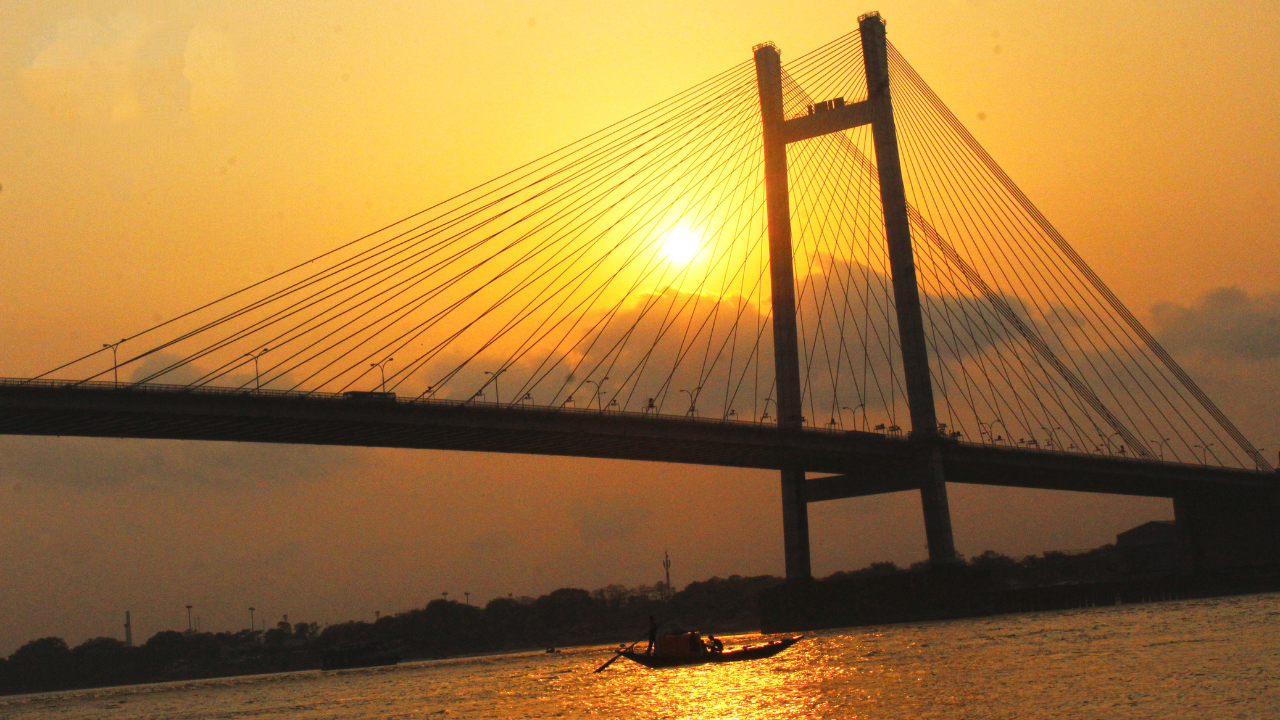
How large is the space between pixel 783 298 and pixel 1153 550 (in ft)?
259

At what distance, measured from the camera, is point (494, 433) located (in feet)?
205

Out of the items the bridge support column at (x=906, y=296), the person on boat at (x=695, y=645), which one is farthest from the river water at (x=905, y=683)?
the bridge support column at (x=906, y=296)

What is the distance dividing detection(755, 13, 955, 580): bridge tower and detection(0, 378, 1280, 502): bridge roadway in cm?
141

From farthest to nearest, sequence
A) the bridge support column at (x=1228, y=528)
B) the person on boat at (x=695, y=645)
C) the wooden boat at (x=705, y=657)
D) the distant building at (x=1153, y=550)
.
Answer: the distant building at (x=1153, y=550)
the bridge support column at (x=1228, y=528)
the person on boat at (x=695, y=645)
the wooden boat at (x=705, y=657)

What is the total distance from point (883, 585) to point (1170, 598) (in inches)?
1204

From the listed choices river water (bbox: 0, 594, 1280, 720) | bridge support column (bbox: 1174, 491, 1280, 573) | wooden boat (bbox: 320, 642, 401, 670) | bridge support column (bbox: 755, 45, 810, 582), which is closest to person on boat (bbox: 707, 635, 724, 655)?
river water (bbox: 0, 594, 1280, 720)

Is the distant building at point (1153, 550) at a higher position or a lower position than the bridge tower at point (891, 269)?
lower

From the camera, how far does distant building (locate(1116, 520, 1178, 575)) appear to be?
421 ft

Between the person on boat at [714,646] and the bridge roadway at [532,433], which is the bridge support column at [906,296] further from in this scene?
the person on boat at [714,646]

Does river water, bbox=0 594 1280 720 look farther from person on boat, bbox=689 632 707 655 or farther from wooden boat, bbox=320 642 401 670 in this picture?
wooden boat, bbox=320 642 401 670

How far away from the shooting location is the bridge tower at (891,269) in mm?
69625

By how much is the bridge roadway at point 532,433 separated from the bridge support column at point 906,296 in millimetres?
1431

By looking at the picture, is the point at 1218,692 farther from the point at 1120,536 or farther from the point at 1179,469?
the point at 1120,536

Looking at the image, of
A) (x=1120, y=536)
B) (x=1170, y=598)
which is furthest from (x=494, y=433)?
(x=1120, y=536)
